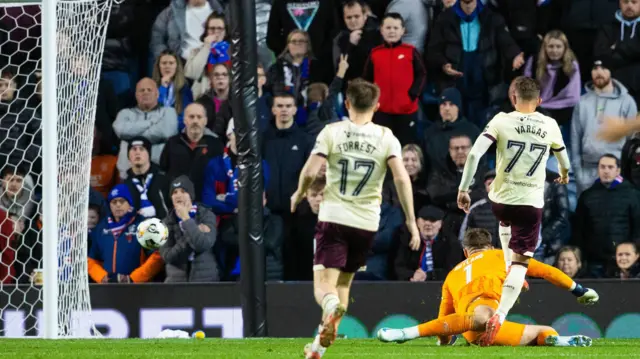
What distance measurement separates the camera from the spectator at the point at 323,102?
1342 centimetres

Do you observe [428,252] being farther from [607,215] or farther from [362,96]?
[362,96]

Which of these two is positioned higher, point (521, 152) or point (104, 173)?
point (521, 152)

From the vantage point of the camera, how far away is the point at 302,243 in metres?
13.0

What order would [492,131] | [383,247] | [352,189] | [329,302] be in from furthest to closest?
[383,247]
[492,131]
[352,189]
[329,302]

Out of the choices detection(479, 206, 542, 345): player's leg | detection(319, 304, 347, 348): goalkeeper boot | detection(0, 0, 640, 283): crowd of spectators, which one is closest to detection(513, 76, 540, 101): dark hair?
detection(479, 206, 542, 345): player's leg

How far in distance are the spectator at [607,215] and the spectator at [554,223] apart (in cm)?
19

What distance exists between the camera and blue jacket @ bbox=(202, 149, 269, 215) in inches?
516

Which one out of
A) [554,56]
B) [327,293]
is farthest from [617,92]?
[327,293]

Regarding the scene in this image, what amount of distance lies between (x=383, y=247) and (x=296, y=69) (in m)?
2.36

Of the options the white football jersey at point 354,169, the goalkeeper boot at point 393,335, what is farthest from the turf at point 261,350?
the white football jersey at point 354,169

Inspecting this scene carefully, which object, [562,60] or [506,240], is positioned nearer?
[506,240]

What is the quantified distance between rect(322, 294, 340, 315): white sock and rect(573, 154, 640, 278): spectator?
18.4ft

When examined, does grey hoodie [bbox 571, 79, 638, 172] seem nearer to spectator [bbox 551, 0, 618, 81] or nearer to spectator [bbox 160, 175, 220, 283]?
spectator [bbox 551, 0, 618, 81]

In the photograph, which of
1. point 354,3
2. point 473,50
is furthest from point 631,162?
point 354,3
